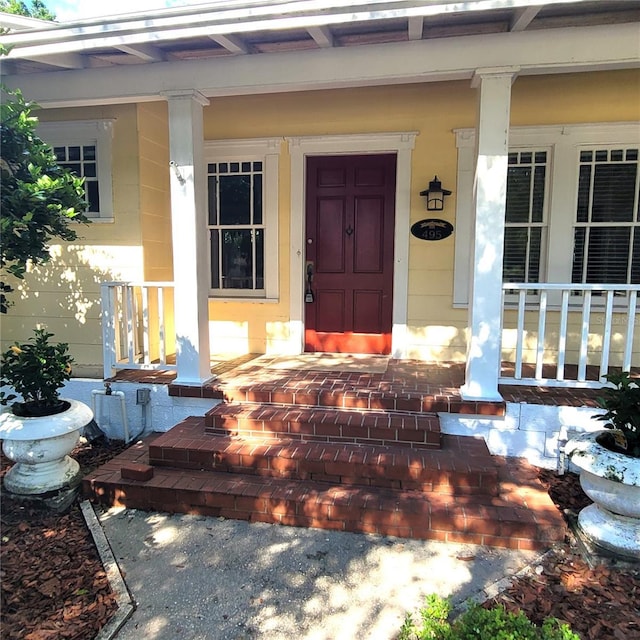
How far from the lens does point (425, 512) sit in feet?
8.50

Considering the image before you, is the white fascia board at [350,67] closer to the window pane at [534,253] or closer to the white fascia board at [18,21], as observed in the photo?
the white fascia board at [18,21]

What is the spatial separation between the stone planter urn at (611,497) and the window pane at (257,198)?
3.68 m

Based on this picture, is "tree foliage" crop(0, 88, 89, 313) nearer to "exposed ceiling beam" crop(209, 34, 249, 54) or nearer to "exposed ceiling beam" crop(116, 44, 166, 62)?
"exposed ceiling beam" crop(116, 44, 166, 62)

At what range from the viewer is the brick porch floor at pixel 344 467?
2.62 metres

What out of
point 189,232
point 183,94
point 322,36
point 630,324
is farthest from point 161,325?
point 630,324

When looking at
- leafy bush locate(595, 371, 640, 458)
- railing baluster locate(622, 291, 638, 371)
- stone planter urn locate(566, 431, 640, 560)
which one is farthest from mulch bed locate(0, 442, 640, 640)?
railing baluster locate(622, 291, 638, 371)

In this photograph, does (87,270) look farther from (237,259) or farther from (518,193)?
(518,193)

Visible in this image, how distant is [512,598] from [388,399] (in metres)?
1.55

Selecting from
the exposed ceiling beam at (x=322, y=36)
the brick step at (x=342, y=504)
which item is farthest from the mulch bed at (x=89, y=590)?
the exposed ceiling beam at (x=322, y=36)

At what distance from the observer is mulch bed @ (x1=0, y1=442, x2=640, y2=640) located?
1.91m

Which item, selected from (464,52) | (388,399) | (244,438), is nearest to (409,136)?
(464,52)

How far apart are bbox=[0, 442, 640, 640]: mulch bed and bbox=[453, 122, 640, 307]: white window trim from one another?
102 inches

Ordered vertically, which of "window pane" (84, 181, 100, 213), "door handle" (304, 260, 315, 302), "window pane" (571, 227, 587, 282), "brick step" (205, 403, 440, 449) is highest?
"window pane" (84, 181, 100, 213)

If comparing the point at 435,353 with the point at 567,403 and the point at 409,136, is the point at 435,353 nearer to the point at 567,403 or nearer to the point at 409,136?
the point at 567,403
